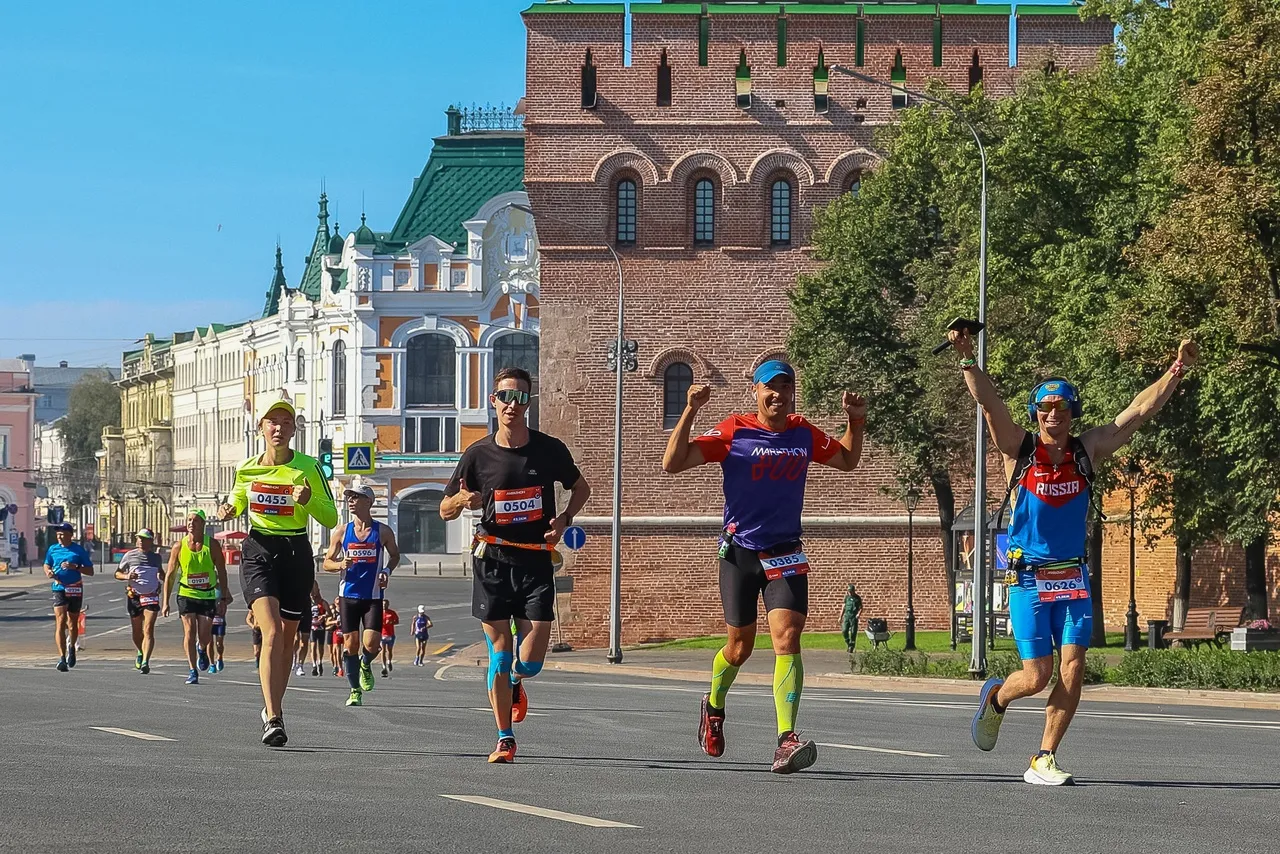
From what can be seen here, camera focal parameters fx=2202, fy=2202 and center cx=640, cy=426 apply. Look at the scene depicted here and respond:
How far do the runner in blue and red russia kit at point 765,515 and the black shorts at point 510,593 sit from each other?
3.40ft

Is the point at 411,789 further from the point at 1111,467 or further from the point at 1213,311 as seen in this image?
the point at 1111,467

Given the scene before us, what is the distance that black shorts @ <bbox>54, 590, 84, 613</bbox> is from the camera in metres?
26.7

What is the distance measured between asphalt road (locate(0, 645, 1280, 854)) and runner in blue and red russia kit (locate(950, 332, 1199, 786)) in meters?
0.51

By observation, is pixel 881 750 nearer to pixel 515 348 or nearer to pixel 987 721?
pixel 987 721

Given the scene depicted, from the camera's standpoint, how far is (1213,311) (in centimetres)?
2883

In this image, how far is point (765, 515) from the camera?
36.9 feet

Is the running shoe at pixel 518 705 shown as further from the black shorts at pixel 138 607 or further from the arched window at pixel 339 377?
the arched window at pixel 339 377

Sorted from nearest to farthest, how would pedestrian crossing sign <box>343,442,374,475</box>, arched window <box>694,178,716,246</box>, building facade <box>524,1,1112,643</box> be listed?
pedestrian crossing sign <box>343,442,374,475</box>
building facade <box>524,1,1112,643</box>
arched window <box>694,178,716,246</box>

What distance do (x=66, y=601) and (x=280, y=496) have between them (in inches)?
590

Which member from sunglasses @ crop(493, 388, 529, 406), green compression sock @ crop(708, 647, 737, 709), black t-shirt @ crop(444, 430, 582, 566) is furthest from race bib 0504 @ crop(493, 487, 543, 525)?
green compression sock @ crop(708, 647, 737, 709)

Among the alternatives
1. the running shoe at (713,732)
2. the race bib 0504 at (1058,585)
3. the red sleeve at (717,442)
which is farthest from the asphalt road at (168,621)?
the race bib 0504 at (1058,585)

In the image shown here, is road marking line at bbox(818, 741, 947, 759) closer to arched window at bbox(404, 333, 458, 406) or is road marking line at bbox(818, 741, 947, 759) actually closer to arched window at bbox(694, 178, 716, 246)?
arched window at bbox(694, 178, 716, 246)

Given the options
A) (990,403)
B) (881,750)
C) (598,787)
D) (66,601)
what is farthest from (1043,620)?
(66,601)

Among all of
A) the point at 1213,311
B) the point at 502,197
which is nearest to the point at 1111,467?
the point at 1213,311
